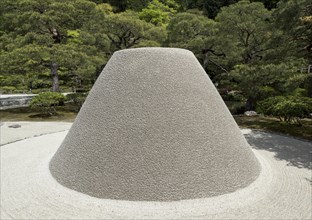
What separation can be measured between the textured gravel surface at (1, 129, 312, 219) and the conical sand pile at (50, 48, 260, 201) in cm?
28

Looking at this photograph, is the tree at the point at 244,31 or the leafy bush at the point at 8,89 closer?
the tree at the point at 244,31

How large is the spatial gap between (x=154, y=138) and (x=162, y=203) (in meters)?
1.60

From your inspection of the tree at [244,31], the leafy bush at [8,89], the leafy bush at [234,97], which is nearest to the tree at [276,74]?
the tree at [244,31]

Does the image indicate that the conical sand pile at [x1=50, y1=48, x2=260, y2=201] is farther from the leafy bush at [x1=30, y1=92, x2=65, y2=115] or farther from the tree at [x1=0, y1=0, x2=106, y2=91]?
the tree at [x1=0, y1=0, x2=106, y2=91]

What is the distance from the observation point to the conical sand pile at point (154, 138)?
6324 millimetres

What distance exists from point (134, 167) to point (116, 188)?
66 cm

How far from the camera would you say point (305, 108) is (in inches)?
489

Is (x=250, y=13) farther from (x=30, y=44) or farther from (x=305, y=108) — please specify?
(x=30, y=44)

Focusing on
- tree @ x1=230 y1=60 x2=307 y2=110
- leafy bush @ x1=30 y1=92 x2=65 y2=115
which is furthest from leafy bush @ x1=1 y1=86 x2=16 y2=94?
tree @ x1=230 y1=60 x2=307 y2=110

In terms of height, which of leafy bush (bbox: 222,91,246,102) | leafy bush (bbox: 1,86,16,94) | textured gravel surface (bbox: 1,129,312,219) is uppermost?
textured gravel surface (bbox: 1,129,312,219)

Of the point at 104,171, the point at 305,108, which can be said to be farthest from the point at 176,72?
the point at 305,108

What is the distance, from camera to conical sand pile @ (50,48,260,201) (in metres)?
6.32

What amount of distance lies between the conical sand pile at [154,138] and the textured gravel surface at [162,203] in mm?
277

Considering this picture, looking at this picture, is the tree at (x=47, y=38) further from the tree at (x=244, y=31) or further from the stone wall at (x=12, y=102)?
the tree at (x=244, y=31)
